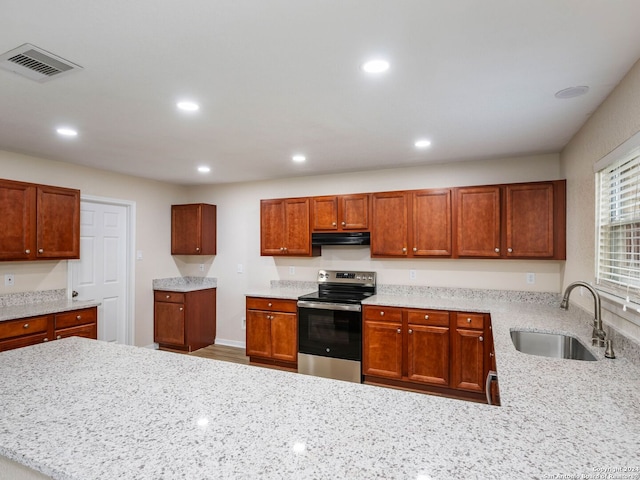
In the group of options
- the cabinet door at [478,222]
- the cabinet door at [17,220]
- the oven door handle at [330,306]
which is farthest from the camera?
the oven door handle at [330,306]

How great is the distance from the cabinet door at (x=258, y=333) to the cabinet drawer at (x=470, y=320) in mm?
2105

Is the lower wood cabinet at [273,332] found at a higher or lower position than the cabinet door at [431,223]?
lower

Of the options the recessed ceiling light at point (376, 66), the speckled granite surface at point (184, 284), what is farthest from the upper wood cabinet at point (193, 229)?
the recessed ceiling light at point (376, 66)

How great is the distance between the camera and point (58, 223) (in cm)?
368

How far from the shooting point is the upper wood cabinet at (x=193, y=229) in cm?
516

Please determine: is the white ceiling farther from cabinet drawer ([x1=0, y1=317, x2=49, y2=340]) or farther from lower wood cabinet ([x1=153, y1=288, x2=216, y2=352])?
lower wood cabinet ([x1=153, y1=288, x2=216, y2=352])

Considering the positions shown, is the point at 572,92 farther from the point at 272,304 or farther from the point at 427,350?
the point at 272,304

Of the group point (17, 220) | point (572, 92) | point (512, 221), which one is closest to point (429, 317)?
point (512, 221)

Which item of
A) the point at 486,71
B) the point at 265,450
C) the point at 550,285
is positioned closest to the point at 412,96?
the point at 486,71

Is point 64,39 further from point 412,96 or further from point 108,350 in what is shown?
point 412,96

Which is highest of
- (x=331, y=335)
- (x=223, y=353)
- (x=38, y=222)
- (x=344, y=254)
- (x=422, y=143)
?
(x=422, y=143)

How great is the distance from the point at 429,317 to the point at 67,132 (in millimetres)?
3565

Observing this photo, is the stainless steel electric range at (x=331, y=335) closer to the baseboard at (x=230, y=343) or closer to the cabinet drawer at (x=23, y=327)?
the baseboard at (x=230, y=343)

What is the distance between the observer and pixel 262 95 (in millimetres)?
2277
